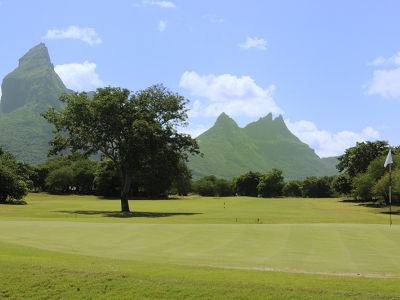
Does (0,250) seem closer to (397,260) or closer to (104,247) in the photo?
(104,247)

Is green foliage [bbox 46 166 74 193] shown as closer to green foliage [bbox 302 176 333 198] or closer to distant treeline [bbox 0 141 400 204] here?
distant treeline [bbox 0 141 400 204]

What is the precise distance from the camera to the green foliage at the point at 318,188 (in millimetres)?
160875

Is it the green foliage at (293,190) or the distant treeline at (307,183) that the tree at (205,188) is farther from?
the green foliage at (293,190)

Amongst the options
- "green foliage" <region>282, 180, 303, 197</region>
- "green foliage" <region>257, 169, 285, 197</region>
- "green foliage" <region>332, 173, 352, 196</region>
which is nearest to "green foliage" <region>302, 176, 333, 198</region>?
"green foliage" <region>282, 180, 303, 197</region>

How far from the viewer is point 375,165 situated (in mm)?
93062

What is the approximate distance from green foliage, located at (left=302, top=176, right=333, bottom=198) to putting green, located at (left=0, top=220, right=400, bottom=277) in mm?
135601

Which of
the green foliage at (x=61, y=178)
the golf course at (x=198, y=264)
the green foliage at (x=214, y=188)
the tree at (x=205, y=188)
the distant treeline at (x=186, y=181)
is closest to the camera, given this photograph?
the golf course at (x=198, y=264)

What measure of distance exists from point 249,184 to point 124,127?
11476 centimetres

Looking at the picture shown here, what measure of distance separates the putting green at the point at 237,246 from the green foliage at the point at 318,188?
136 metres

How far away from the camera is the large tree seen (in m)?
56.7

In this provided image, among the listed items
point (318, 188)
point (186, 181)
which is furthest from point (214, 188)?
point (318, 188)

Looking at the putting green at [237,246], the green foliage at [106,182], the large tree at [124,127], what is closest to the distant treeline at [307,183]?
the green foliage at [106,182]

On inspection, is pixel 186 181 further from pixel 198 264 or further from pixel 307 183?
pixel 198 264

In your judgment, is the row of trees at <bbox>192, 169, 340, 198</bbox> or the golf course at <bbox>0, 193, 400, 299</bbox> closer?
the golf course at <bbox>0, 193, 400, 299</bbox>
